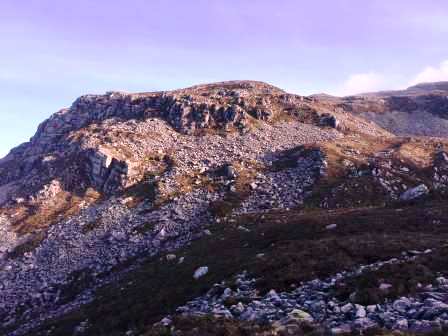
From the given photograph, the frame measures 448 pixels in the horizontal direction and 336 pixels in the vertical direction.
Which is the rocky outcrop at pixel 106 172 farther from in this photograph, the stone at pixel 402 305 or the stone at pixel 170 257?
the stone at pixel 402 305

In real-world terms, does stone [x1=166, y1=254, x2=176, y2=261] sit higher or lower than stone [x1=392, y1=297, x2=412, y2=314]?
lower

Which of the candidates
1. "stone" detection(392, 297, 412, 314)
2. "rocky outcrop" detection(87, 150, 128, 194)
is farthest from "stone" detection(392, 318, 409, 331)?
"rocky outcrop" detection(87, 150, 128, 194)

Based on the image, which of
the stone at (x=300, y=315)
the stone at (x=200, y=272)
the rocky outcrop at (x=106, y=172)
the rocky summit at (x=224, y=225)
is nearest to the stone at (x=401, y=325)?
the rocky summit at (x=224, y=225)

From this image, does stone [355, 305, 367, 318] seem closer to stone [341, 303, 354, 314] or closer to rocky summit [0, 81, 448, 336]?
rocky summit [0, 81, 448, 336]

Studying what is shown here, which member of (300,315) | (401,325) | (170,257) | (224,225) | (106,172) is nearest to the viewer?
(401,325)

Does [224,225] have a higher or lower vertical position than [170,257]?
higher

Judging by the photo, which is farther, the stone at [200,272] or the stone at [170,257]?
the stone at [170,257]

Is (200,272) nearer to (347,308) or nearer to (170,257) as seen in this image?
(170,257)

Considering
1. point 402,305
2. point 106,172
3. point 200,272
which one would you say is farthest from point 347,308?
point 106,172

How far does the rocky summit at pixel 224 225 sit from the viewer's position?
788 inches

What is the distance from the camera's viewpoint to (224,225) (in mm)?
48469

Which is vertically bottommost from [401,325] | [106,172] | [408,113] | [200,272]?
[200,272]

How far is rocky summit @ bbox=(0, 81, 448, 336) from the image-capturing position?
65.7 feet

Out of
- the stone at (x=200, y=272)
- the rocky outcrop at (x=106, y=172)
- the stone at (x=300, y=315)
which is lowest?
the stone at (x=200, y=272)
